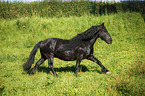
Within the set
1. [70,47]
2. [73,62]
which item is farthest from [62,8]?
[70,47]

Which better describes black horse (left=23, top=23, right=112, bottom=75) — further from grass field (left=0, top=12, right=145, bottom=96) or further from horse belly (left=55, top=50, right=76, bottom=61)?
grass field (left=0, top=12, right=145, bottom=96)

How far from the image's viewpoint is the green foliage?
19.3m

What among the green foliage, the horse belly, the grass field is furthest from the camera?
the green foliage

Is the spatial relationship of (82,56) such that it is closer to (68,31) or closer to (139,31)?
(68,31)

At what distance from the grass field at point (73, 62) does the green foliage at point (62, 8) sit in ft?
6.08

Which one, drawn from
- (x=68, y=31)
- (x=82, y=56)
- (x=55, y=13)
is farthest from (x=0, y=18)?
(x=82, y=56)

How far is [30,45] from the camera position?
14.3 m

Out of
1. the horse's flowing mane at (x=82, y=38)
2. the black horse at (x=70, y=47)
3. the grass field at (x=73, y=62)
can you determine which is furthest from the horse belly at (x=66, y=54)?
the grass field at (x=73, y=62)

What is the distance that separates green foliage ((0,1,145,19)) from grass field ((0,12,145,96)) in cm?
185

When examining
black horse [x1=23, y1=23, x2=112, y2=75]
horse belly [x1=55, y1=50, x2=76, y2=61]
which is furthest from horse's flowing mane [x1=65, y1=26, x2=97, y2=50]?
horse belly [x1=55, y1=50, x2=76, y2=61]

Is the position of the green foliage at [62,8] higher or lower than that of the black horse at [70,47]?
higher

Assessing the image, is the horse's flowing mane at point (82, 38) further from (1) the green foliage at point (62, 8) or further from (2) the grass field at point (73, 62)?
(1) the green foliage at point (62, 8)

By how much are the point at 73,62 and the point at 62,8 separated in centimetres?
1116

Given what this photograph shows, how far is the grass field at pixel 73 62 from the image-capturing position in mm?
5824
